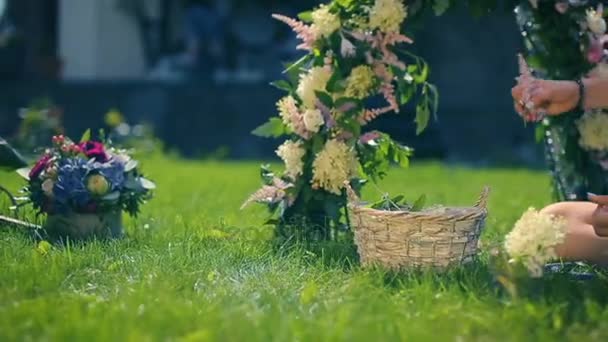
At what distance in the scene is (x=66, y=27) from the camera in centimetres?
1197

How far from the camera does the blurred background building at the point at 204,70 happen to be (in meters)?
10.4

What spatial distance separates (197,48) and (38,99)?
1.96 metres

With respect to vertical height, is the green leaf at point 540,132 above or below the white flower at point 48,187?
above

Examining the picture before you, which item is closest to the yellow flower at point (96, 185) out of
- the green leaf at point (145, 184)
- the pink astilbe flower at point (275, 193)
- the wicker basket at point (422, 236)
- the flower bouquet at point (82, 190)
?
the flower bouquet at point (82, 190)

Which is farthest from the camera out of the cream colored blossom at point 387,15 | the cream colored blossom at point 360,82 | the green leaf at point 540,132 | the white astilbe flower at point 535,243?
the green leaf at point 540,132

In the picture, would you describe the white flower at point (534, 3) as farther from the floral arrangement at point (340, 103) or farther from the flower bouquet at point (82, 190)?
the flower bouquet at point (82, 190)

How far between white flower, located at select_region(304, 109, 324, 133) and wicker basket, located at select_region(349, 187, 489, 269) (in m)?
0.60

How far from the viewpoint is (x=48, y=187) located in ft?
12.2

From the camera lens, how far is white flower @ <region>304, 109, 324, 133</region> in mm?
3658

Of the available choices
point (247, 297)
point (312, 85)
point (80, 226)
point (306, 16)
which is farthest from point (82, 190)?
point (247, 297)

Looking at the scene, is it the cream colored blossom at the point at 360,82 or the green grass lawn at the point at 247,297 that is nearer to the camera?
the green grass lawn at the point at 247,297

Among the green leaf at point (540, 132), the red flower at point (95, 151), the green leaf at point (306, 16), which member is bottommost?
the red flower at point (95, 151)

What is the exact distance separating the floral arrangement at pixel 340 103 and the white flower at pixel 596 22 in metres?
0.69

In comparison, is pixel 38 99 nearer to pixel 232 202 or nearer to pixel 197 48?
pixel 197 48
